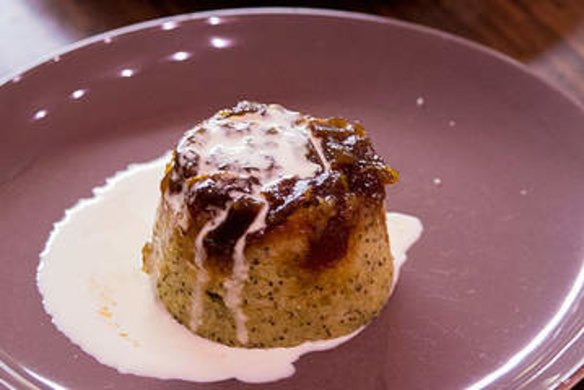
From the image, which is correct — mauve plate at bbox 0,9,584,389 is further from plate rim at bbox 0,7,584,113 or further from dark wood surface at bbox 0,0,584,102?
dark wood surface at bbox 0,0,584,102

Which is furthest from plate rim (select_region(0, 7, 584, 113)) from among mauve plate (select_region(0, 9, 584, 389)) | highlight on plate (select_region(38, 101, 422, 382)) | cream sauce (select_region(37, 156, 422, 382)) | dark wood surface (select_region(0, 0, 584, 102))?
highlight on plate (select_region(38, 101, 422, 382))

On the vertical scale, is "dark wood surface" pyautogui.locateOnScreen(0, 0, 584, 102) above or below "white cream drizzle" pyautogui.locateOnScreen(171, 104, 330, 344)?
above

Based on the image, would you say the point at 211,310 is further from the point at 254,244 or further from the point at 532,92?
the point at 532,92

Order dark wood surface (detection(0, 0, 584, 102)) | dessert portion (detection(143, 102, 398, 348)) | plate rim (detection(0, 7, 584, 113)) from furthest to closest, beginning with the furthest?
dark wood surface (detection(0, 0, 584, 102)) → plate rim (detection(0, 7, 584, 113)) → dessert portion (detection(143, 102, 398, 348))

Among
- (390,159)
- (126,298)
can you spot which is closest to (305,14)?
(390,159)

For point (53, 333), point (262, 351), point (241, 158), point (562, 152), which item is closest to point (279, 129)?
point (241, 158)

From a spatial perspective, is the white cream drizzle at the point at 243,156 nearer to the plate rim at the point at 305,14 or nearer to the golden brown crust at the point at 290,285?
the golden brown crust at the point at 290,285

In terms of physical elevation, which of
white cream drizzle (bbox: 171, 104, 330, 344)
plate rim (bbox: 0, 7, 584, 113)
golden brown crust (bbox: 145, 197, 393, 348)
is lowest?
A: golden brown crust (bbox: 145, 197, 393, 348)

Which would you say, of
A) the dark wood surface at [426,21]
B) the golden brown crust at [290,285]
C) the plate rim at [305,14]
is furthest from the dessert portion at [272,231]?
the dark wood surface at [426,21]
